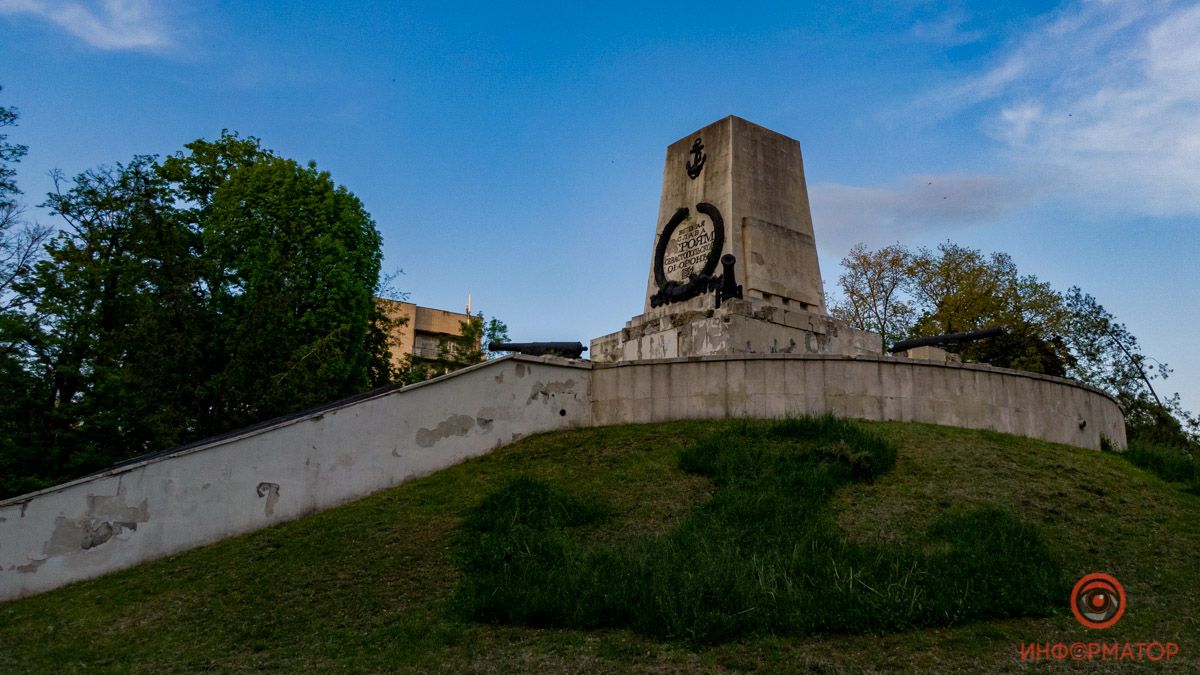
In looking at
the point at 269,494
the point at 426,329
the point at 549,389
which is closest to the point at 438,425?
the point at 549,389

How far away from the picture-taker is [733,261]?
15383 millimetres

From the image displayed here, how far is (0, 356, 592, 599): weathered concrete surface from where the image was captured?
9.62 metres

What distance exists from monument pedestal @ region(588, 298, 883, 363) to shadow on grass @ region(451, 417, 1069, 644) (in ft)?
17.7

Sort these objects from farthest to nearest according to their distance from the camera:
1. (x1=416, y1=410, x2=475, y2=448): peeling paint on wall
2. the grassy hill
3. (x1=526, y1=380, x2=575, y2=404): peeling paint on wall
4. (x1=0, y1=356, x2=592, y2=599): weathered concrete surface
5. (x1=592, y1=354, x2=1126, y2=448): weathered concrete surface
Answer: (x1=526, y1=380, x2=575, y2=404): peeling paint on wall < (x1=592, y1=354, x2=1126, y2=448): weathered concrete surface < (x1=416, y1=410, x2=475, y2=448): peeling paint on wall < (x1=0, y1=356, x2=592, y2=599): weathered concrete surface < the grassy hill

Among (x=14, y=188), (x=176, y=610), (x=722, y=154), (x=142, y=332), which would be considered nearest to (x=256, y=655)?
(x=176, y=610)

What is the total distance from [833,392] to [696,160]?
22.7 feet

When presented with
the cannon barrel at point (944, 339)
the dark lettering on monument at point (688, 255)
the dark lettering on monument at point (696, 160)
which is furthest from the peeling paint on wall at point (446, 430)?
the cannon barrel at point (944, 339)

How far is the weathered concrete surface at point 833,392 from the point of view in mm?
13000

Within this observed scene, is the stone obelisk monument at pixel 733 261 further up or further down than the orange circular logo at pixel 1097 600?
further up

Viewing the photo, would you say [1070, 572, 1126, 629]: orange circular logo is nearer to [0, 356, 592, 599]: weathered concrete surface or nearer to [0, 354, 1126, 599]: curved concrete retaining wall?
[0, 354, 1126, 599]: curved concrete retaining wall

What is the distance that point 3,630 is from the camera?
27.2 ft

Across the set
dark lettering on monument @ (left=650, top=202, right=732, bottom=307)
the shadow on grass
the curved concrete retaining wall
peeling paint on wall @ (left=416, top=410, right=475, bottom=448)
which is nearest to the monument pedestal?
dark lettering on monument @ (left=650, top=202, right=732, bottom=307)

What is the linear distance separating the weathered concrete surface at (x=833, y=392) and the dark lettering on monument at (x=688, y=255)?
3.23 m

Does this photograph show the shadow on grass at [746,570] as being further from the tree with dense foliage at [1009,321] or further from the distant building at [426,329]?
the distant building at [426,329]
